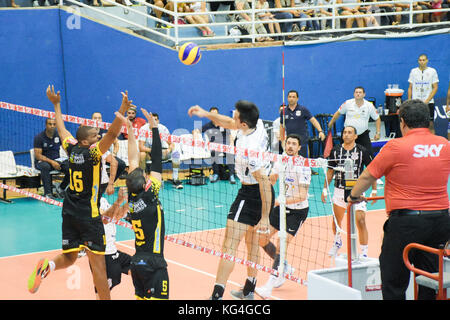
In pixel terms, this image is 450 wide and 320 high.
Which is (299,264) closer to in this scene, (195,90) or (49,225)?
(49,225)

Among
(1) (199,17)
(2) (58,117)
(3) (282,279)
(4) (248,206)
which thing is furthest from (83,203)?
(1) (199,17)

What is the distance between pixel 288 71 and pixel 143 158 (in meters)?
5.02

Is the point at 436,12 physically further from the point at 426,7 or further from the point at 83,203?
the point at 83,203

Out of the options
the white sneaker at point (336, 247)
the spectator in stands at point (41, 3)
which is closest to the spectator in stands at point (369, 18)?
the spectator in stands at point (41, 3)

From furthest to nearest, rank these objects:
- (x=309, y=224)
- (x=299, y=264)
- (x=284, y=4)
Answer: (x=284, y=4) → (x=309, y=224) → (x=299, y=264)

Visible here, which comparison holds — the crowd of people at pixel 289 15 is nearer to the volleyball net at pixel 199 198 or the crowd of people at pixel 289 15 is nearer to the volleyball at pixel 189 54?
the volleyball net at pixel 199 198

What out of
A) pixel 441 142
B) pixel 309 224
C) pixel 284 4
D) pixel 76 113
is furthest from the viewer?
pixel 284 4

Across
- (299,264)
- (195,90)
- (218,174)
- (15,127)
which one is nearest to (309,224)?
(299,264)

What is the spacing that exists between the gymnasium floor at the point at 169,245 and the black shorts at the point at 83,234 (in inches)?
43.2

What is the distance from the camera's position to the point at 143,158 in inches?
632

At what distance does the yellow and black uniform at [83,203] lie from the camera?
823 cm

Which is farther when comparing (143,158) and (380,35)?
(380,35)

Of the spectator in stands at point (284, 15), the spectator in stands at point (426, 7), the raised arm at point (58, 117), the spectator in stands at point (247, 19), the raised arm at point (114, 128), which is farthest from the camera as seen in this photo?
the spectator in stands at point (426, 7)

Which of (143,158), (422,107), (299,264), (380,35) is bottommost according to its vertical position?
(299,264)
